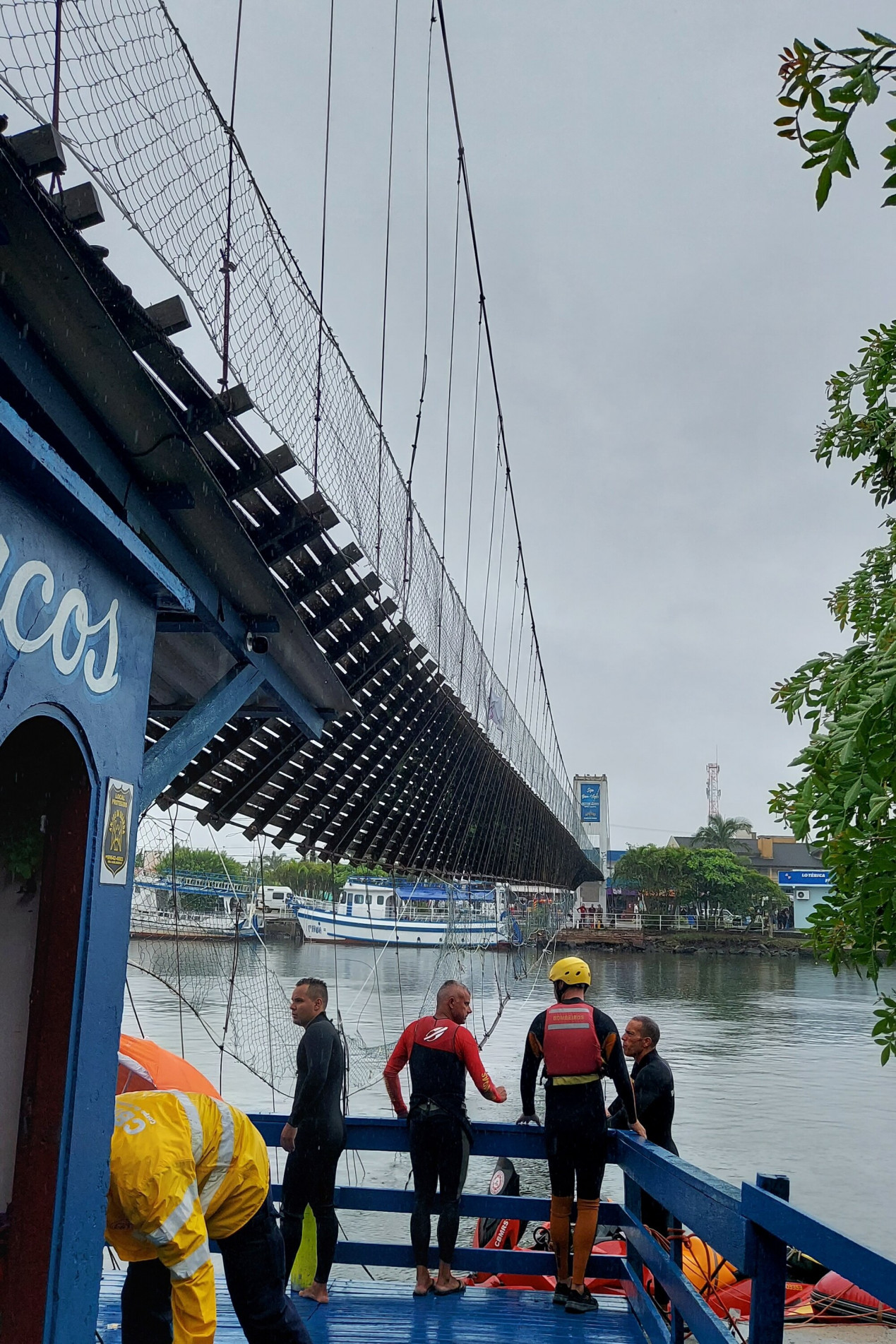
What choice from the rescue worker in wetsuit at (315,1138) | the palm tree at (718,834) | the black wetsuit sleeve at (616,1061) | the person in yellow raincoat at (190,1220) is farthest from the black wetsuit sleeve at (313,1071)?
the palm tree at (718,834)

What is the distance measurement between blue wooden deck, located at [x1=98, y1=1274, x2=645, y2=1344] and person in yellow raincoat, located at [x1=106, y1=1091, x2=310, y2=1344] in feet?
3.44

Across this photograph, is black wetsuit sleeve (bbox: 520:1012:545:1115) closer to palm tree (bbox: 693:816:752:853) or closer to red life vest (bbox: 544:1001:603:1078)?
red life vest (bbox: 544:1001:603:1078)

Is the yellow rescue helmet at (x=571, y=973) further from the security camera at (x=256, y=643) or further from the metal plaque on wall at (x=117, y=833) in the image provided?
the metal plaque on wall at (x=117, y=833)

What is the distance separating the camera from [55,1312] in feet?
9.09

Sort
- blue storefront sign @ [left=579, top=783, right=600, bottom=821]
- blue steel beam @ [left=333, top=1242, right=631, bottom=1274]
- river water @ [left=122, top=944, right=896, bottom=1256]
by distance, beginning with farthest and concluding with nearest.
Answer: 1. blue storefront sign @ [left=579, top=783, right=600, bottom=821]
2. river water @ [left=122, top=944, right=896, bottom=1256]
3. blue steel beam @ [left=333, top=1242, right=631, bottom=1274]

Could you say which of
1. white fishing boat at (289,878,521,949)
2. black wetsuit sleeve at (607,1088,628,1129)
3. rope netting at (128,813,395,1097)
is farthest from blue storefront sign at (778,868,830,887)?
black wetsuit sleeve at (607,1088,628,1129)

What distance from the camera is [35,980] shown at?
2.95m

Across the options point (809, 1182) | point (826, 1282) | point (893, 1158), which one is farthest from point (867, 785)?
point (893, 1158)

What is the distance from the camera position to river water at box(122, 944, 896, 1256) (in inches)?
483

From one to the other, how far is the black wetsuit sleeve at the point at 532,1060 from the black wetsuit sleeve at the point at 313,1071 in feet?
2.80

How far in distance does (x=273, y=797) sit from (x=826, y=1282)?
4608mm

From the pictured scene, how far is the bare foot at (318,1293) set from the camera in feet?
14.1

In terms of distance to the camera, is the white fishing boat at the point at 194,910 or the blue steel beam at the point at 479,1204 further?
the white fishing boat at the point at 194,910

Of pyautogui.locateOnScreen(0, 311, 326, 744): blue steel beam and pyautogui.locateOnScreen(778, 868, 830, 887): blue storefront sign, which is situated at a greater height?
pyautogui.locateOnScreen(0, 311, 326, 744): blue steel beam
